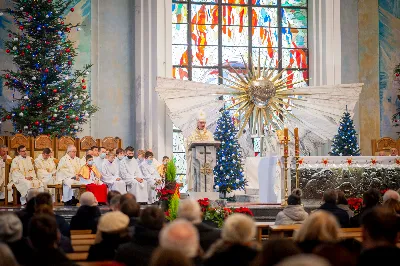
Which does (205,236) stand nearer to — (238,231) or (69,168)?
(238,231)

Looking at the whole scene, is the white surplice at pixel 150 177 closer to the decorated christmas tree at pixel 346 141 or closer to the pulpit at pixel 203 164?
the pulpit at pixel 203 164

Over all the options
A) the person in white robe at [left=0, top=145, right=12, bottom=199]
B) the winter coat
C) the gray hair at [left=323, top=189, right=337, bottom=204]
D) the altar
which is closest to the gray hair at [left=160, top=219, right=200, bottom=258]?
the gray hair at [left=323, top=189, right=337, bottom=204]

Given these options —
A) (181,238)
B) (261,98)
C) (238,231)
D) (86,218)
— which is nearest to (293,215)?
(86,218)

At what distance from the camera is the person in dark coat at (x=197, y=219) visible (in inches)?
228

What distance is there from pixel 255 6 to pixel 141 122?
16.3ft

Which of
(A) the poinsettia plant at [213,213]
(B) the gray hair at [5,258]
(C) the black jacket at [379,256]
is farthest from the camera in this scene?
(A) the poinsettia plant at [213,213]

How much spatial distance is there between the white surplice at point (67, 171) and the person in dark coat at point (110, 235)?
345 inches

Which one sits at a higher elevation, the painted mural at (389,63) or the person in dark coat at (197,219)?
the painted mural at (389,63)

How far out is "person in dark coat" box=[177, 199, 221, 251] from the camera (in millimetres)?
5797

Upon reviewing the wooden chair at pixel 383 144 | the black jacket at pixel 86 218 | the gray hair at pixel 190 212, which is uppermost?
the wooden chair at pixel 383 144

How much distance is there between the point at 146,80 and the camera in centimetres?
1859

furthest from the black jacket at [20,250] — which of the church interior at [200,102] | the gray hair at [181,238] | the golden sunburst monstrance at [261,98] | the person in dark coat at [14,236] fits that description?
the golden sunburst monstrance at [261,98]

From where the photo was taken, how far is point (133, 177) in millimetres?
15422

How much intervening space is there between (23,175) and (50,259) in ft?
32.7
